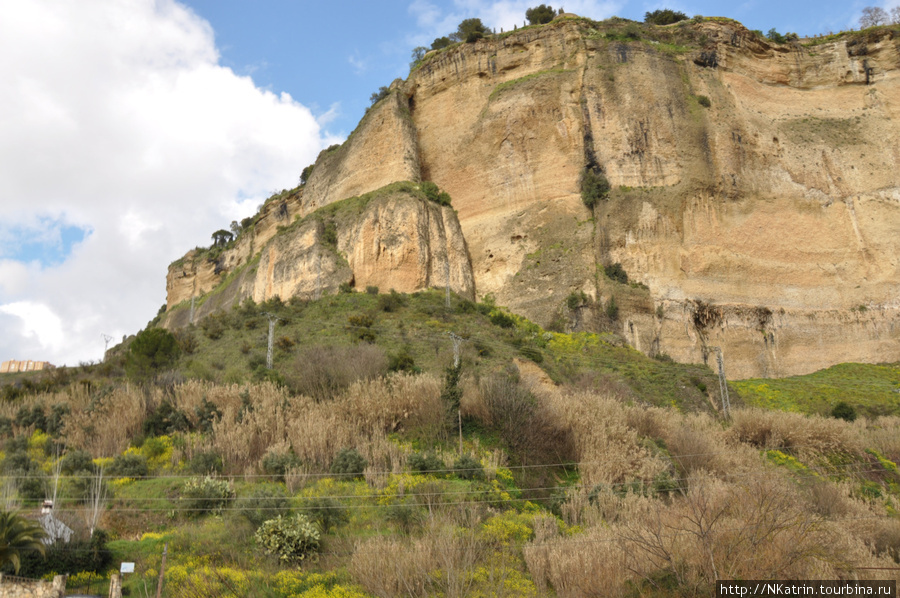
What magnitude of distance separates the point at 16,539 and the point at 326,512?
13.6ft

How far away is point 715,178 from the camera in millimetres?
33312

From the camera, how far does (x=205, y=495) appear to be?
11.3 meters

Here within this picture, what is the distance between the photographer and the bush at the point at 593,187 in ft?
109

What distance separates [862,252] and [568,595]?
31.7 meters

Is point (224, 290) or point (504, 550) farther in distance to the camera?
point (224, 290)

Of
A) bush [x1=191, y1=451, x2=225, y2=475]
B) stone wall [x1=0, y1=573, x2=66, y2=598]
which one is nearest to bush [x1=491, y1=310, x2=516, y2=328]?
bush [x1=191, y1=451, x2=225, y2=475]

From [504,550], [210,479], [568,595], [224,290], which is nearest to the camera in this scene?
[568,595]

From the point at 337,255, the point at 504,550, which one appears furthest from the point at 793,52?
the point at 504,550

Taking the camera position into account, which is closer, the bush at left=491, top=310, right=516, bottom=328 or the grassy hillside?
A: the grassy hillside

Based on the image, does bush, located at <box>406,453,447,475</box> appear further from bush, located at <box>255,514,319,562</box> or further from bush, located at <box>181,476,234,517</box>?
bush, located at <box>181,476,234,517</box>

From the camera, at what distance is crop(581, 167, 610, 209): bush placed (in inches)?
1303

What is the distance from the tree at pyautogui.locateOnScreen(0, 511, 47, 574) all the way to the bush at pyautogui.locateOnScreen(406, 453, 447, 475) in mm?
5825

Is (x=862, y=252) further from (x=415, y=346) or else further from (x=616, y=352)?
(x=415, y=346)

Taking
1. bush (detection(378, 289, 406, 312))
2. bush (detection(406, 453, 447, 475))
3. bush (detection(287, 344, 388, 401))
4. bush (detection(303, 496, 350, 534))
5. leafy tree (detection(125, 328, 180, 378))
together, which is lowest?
bush (detection(303, 496, 350, 534))
